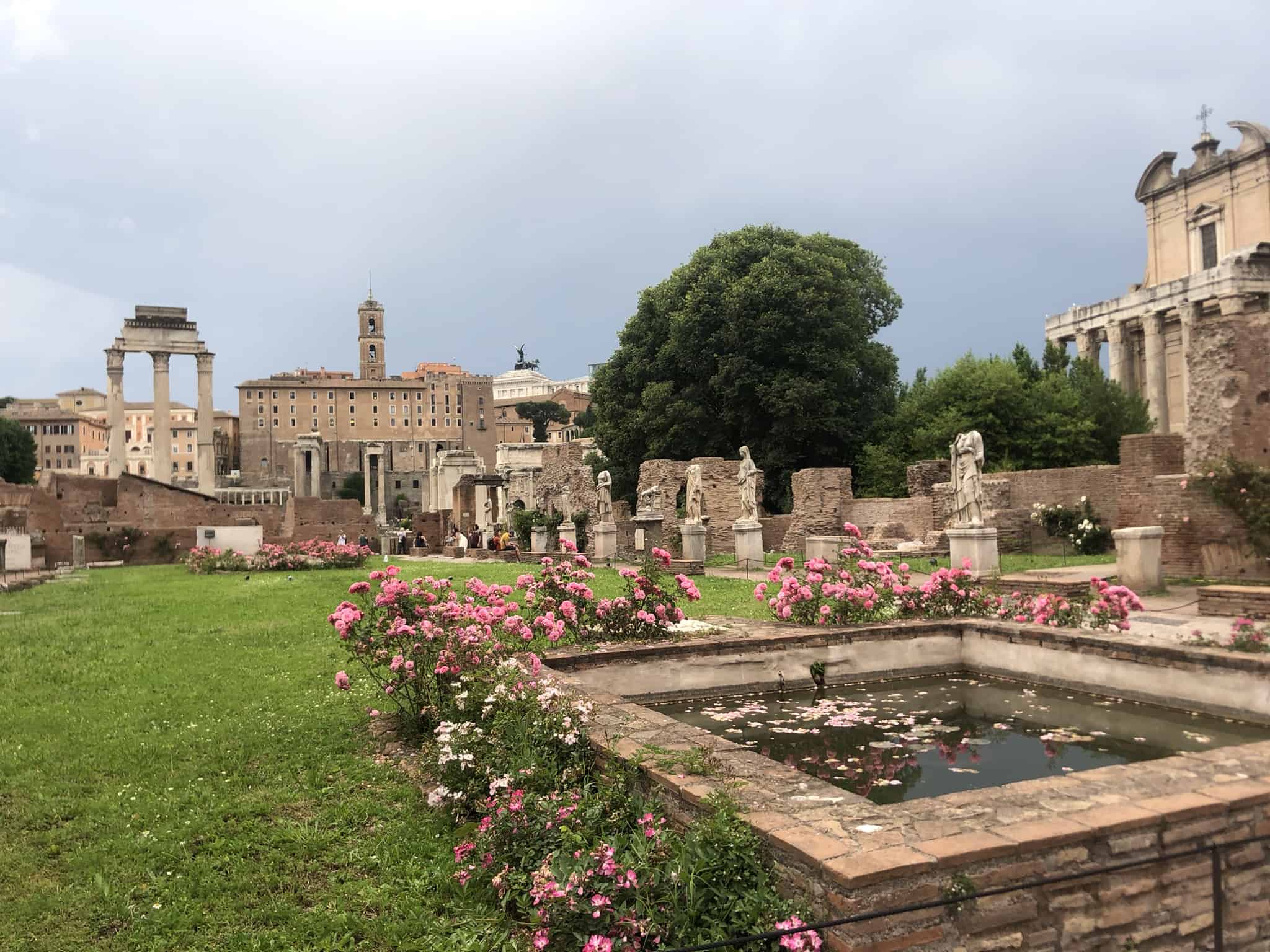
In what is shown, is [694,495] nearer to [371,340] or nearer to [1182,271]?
[1182,271]

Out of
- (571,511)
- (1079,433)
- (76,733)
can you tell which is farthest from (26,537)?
(1079,433)

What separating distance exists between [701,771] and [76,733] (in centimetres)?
529

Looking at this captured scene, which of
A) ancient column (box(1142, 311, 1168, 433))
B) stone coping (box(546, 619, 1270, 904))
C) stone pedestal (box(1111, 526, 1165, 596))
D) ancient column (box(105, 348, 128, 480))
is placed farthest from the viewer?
ancient column (box(105, 348, 128, 480))

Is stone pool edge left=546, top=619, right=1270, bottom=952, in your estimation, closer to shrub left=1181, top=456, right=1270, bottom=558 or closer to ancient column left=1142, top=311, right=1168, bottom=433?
shrub left=1181, top=456, right=1270, bottom=558

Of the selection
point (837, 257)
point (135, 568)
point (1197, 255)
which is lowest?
point (135, 568)

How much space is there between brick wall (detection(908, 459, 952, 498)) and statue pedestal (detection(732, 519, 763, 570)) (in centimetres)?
617

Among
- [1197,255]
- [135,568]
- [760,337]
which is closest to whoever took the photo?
[135,568]

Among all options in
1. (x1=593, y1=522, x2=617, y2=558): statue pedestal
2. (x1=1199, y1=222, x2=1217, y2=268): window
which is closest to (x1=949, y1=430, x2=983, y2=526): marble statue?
(x1=593, y1=522, x2=617, y2=558): statue pedestal

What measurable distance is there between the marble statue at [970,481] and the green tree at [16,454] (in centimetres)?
7514

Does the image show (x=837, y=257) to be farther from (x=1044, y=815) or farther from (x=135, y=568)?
(x=1044, y=815)

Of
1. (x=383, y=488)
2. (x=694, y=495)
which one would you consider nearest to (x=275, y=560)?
(x=694, y=495)

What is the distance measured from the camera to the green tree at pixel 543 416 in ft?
414

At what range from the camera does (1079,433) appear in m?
28.6

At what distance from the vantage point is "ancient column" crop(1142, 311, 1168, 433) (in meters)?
45.8
